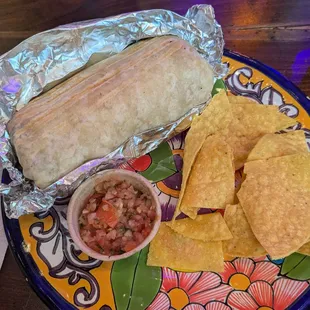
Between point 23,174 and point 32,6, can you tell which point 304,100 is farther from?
point 32,6

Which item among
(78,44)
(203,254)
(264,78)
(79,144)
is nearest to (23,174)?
(79,144)

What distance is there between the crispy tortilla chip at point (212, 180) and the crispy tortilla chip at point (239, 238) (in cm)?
4

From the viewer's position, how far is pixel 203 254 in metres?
1.34

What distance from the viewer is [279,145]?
4.86 ft

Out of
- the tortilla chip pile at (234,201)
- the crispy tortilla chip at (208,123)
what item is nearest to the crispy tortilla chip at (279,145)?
the tortilla chip pile at (234,201)

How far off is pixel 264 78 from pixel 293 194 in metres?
0.54

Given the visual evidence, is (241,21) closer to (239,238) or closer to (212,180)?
(212,180)

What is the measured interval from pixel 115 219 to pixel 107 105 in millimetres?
349

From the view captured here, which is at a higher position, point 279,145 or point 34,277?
point 279,145

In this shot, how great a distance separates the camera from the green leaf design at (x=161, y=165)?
1536 millimetres

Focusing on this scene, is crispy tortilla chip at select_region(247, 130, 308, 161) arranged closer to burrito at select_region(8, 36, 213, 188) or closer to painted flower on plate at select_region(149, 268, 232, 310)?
burrito at select_region(8, 36, 213, 188)

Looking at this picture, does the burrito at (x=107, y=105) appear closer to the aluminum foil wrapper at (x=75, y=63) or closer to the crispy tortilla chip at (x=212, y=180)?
the aluminum foil wrapper at (x=75, y=63)

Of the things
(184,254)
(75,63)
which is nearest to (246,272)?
(184,254)

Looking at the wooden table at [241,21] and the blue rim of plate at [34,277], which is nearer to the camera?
the blue rim of plate at [34,277]
